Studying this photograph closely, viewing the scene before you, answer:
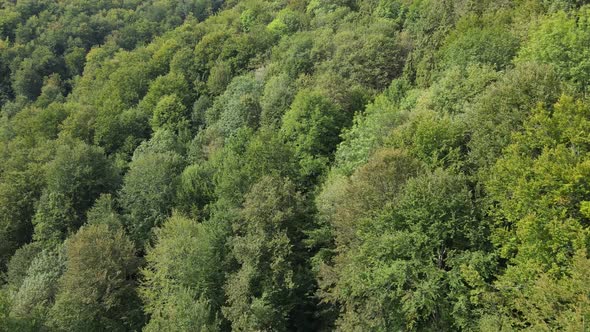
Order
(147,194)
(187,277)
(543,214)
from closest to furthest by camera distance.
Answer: (543,214), (187,277), (147,194)

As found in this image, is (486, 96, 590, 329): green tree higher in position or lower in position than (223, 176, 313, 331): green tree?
higher

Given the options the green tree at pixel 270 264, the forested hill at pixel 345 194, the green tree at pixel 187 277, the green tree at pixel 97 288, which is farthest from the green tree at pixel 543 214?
the green tree at pixel 97 288

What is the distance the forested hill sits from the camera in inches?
877

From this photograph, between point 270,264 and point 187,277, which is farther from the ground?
point 270,264

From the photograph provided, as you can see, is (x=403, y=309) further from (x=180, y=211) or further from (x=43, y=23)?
(x=43, y=23)

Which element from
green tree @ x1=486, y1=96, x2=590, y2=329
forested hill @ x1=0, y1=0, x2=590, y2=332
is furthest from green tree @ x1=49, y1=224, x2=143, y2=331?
green tree @ x1=486, y1=96, x2=590, y2=329

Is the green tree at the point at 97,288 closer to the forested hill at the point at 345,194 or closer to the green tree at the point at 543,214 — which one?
the forested hill at the point at 345,194

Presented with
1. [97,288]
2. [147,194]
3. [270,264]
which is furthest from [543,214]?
[147,194]

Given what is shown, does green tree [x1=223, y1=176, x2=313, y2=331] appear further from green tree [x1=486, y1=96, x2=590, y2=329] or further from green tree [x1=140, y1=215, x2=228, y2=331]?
green tree [x1=486, y1=96, x2=590, y2=329]

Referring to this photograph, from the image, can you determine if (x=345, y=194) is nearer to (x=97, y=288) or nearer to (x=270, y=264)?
(x=270, y=264)

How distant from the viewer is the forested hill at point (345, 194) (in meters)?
22.3

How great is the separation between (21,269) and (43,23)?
104144 millimetres

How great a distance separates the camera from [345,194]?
29516 mm

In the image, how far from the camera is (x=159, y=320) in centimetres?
2986
